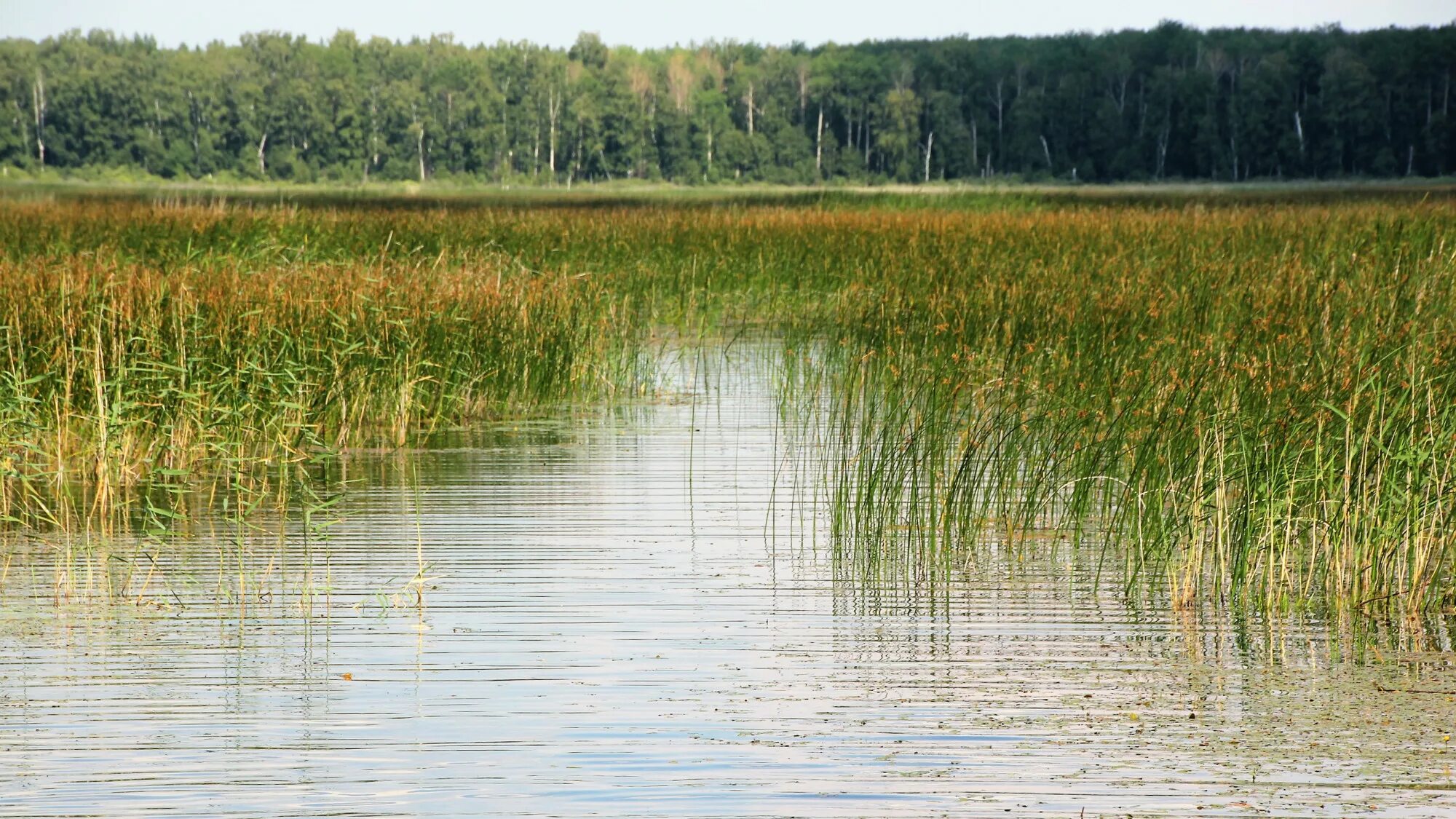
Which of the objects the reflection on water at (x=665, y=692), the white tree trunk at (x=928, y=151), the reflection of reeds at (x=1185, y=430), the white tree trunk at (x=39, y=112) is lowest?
the reflection on water at (x=665, y=692)

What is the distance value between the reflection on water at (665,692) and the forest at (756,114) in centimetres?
7576

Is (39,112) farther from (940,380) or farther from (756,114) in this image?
(940,380)

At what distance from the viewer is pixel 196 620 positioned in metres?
5.33

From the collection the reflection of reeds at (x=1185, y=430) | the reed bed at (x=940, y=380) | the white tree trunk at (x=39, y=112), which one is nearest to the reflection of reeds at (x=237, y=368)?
the reed bed at (x=940, y=380)

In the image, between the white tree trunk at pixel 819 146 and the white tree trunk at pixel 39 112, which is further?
the white tree trunk at pixel 819 146

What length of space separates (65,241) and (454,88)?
81105mm

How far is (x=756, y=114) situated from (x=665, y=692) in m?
89.9

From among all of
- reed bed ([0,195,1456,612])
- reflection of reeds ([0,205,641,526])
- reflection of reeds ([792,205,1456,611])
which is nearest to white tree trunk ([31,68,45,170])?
reed bed ([0,195,1456,612])

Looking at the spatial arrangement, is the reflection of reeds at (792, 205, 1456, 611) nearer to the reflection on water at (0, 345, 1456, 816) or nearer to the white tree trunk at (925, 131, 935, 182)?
the reflection on water at (0, 345, 1456, 816)

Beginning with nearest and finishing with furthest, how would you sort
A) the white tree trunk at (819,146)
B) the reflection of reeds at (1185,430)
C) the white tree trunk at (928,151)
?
the reflection of reeds at (1185,430)
the white tree trunk at (928,151)
the white tree trunk at (819,146)

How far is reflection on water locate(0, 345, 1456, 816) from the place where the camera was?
3.79 metres

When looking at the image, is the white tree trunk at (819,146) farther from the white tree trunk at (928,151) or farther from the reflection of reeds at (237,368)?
the reflection of reeds at (237,368)

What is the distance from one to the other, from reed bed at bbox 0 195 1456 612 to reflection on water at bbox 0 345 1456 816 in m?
0.48

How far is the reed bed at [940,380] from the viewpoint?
5.89 meters
